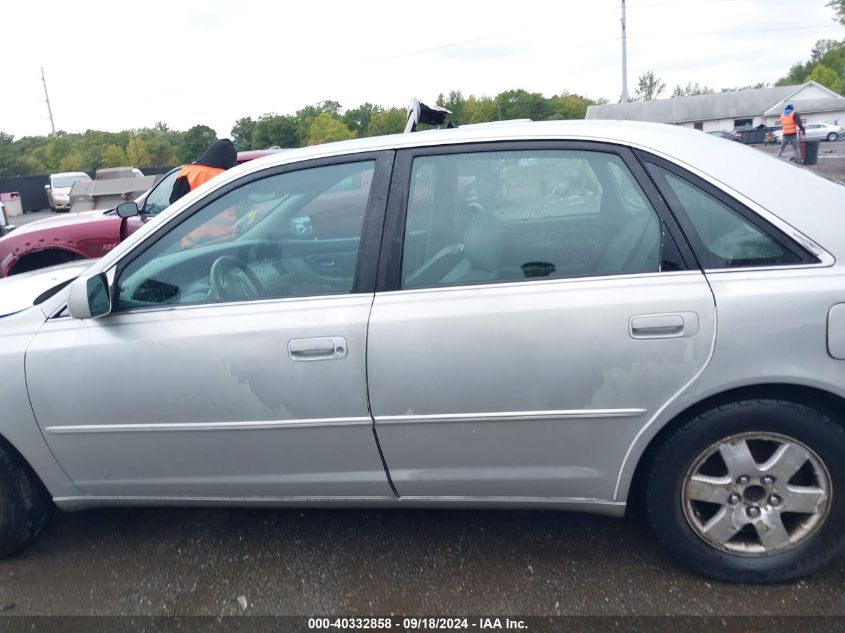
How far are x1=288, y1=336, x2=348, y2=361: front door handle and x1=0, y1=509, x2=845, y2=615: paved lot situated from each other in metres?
0.90

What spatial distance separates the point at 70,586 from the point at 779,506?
2.66m

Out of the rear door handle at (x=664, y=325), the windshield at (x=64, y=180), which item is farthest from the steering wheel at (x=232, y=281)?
the windshield at (x=64, y=180)

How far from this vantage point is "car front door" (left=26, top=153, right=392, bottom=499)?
259 centimetres

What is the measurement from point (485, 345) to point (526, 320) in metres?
0.16

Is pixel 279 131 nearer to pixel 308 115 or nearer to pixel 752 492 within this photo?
pixel 308 115

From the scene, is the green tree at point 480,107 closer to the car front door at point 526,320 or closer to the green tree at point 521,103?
the green tree at point 521,103

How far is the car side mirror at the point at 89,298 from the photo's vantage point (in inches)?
106

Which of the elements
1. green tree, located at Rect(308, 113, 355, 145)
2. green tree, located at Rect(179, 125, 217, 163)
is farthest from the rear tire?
green tree, located at Rect(179, 125, 217, 163)

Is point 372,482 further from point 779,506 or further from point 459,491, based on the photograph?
point 779,506

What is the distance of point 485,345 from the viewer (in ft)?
8.06

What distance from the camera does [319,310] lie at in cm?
259

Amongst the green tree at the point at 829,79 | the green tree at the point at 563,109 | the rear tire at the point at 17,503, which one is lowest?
the rear tire at the point at 17,503

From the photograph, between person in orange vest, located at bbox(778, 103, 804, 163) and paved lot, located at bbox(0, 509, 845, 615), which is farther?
person in orange vest, located at bbox(778, 103, 804, 163)

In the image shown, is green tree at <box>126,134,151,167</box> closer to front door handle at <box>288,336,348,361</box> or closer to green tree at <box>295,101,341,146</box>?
green tree at <box>295,101,341,146</box>
